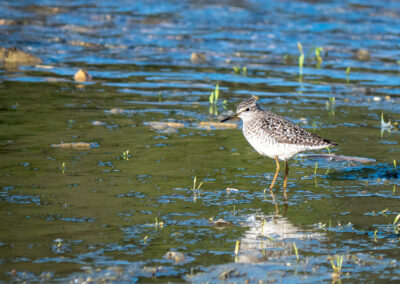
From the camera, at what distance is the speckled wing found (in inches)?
347

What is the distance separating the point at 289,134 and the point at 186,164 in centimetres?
166

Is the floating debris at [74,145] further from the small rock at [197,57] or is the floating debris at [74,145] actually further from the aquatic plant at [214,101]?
the small rock at [197,57]

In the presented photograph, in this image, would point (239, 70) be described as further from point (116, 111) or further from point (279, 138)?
point (279, 138)

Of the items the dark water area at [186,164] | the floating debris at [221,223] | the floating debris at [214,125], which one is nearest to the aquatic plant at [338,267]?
the dark water area at [186,164]

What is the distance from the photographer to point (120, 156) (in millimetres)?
9781

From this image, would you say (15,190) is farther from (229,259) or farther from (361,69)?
(361,69)

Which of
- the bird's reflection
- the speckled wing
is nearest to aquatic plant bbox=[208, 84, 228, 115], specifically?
the speckled wing

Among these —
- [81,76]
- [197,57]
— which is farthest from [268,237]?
[197,57]

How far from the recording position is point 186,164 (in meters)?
9.61

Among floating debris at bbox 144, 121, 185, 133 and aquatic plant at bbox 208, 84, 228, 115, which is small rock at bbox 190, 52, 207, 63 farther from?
floating debris at bbox 144, 121, 185, 133

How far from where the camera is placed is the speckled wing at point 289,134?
347 inches

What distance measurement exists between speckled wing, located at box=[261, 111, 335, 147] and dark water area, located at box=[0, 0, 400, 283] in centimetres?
62

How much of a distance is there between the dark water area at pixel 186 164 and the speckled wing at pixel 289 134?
62 centimetres

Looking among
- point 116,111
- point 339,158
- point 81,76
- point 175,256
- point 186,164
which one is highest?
point 81,76
